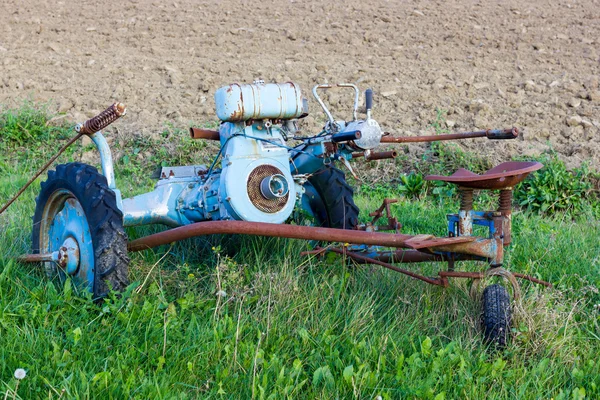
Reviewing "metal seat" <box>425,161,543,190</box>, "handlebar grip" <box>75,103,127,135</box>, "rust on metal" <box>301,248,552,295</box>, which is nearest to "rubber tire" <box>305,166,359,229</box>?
"rust on metal" <box>301,248,552,295</box>

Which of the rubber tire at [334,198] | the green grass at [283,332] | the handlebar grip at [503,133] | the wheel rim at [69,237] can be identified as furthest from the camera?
the rubber tire at [334,198]

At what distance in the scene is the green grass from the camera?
113 inches

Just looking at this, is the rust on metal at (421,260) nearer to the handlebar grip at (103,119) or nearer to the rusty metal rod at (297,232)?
the rusty metal rod at (297,232)

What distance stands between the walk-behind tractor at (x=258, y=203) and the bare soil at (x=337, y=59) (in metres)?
3.06

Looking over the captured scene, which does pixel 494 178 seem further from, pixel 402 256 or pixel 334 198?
pixel 334 198

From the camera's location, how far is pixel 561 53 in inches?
358

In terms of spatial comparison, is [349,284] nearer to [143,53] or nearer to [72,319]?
[72,319]

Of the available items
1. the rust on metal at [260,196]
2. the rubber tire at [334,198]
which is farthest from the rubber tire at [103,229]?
the rubber tire at [334,198]

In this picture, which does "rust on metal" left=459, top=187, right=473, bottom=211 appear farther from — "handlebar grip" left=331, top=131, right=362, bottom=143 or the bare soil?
the bare soil

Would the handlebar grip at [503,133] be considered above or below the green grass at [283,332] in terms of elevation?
above

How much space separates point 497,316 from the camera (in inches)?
127

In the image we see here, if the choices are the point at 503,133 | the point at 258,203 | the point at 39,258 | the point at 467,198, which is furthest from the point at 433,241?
the point at 39,258

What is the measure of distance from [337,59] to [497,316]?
6.39 m

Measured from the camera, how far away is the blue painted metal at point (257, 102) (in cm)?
395
